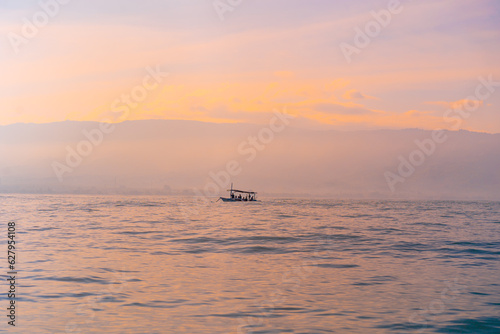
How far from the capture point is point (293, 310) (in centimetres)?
1525

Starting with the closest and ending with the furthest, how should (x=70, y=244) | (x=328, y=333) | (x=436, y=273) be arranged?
(x=328, y=333), (x=436, y=273), (x=70, y=244)

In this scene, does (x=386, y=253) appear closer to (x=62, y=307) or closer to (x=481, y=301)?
(x=481, y=301)

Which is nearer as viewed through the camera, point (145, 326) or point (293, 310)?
point (145, 326)

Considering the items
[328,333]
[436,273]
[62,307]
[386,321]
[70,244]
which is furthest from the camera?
[70,244]

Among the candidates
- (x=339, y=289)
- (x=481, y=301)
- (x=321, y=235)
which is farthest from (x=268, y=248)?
(x=481, y=301)

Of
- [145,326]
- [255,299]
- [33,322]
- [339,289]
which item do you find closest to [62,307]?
[33,322]

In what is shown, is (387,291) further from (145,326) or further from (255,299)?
(145,326)

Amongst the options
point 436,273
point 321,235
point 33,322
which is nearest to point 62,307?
point 33,322

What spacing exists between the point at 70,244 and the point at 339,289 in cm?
1991

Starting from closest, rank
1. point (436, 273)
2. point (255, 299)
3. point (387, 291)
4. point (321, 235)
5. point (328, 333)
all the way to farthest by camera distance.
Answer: point (328, 333)
point (255, 299)
point (387, 291)
point (436, 273)
point (321, 235)

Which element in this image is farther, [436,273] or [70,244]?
[70,244]

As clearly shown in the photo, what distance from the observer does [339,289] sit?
60.4 feet

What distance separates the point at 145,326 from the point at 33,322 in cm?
307

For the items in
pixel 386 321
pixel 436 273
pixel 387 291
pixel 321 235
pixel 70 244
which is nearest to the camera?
pixel 386 321
